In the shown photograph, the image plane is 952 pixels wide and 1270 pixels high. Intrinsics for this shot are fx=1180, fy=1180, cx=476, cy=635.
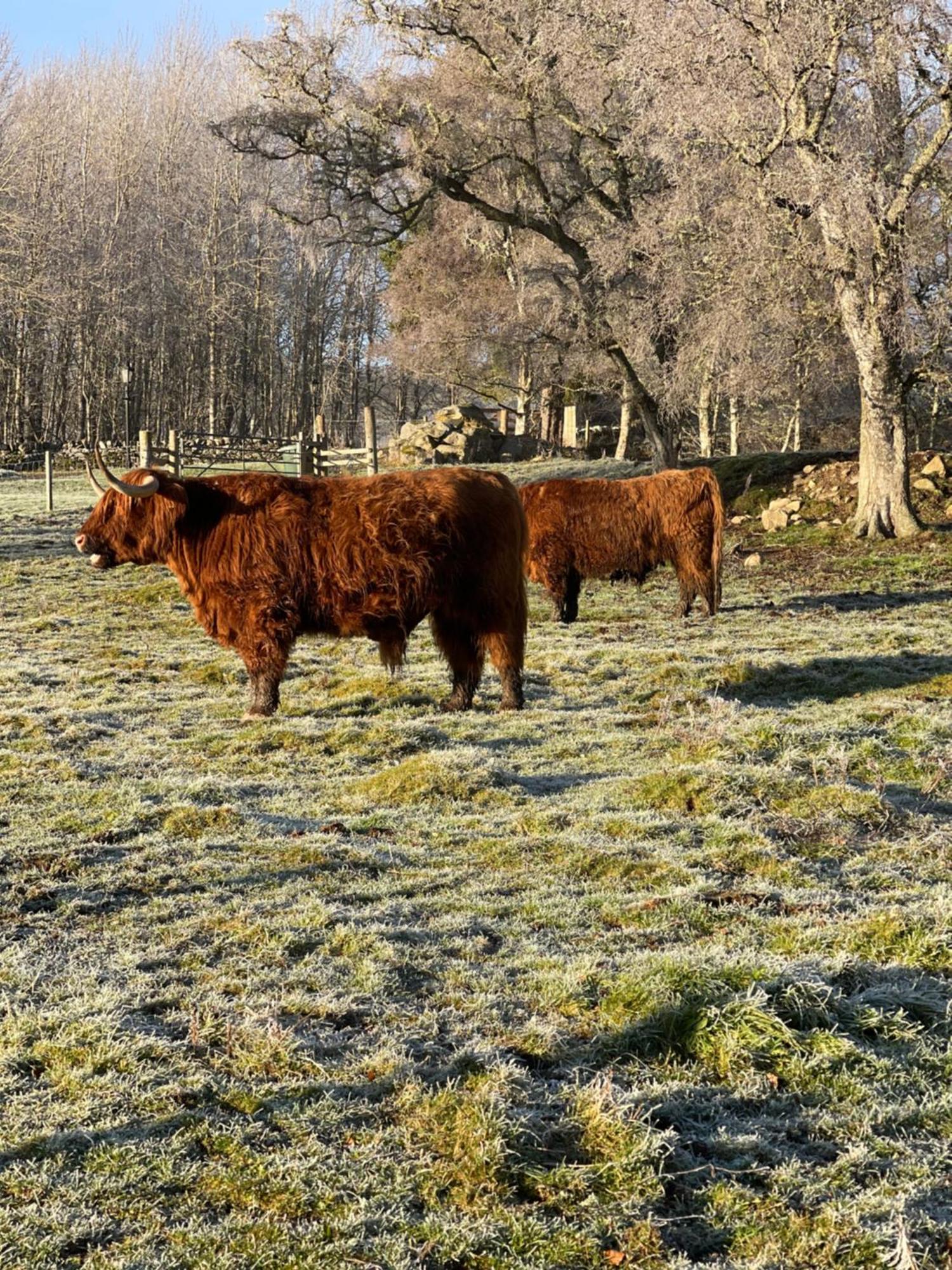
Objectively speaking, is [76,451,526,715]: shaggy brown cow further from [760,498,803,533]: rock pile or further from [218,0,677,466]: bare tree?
[218,0,677,466]: bare tree

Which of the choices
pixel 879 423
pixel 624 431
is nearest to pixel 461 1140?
pixel 879 423

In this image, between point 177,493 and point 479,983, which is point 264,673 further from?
point 479,983

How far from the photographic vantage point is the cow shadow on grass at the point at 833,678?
8.77 m

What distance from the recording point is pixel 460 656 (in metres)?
8.40

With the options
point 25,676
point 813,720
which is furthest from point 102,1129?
point 25,676

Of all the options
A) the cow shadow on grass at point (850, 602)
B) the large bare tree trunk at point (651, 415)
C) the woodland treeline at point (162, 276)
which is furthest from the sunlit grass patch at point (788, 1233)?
the woodland treeline at point (162, 276)

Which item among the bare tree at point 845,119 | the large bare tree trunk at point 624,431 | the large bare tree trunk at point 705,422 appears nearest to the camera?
the bare tree at point 845,119

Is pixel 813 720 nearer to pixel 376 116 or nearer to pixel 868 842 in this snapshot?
pixel 868 842

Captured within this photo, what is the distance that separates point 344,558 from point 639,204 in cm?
1619

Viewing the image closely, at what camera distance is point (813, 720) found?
780 centimetres

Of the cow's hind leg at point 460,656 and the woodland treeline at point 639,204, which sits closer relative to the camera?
the cow's hind leg at point 460,656

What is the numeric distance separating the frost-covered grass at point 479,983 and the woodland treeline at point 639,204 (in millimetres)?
9406

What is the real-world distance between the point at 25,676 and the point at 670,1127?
7.94 metres

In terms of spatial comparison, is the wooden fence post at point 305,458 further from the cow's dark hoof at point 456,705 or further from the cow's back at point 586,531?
the cow's dark hoof at point 456,705
